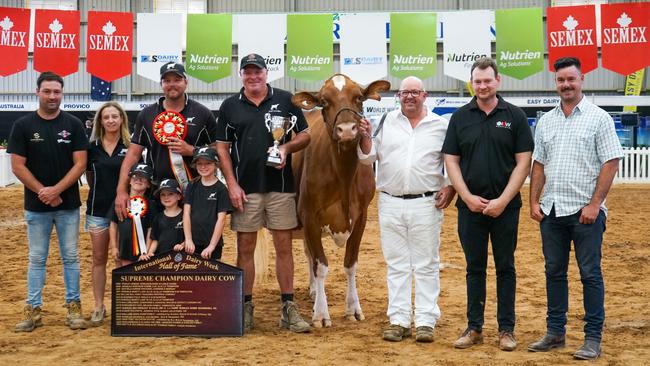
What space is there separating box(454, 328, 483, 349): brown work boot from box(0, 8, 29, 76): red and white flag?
15364 millimetres

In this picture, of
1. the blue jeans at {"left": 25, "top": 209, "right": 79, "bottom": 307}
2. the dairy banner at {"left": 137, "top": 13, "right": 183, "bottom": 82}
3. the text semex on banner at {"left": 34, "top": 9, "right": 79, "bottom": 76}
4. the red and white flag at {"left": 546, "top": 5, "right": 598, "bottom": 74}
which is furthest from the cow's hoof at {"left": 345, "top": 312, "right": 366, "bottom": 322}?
the text semex on banner at {"left": 34, "top": 9, "right": 79, "bottom": 76}

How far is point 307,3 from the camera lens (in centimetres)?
2664

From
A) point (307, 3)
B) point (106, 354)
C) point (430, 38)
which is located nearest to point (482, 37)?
point (430, 38)

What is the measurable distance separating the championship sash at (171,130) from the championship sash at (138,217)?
368 mm

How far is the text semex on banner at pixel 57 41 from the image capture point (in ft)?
57.0

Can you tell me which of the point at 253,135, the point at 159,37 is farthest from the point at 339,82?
A: the point at 159,37

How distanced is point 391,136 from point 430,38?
39.3ft

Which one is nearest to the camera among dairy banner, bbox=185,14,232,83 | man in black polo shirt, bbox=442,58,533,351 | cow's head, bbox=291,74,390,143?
man in black polo shirt, bbox=442,58,533,351

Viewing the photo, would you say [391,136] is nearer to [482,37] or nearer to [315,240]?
[315,240]

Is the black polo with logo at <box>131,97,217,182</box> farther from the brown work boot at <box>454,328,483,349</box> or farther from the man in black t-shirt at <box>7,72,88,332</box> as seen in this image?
the brown work boot at <box>454,328,483,349</box>

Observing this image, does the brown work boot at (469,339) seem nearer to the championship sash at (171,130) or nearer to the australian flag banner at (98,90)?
the championship sash at (171,130)

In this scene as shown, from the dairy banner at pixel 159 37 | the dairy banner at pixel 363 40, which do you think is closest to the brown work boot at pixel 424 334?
the dairy banner at pixel 363 40

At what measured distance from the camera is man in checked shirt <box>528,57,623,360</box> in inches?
188

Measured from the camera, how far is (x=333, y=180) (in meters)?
6.04
